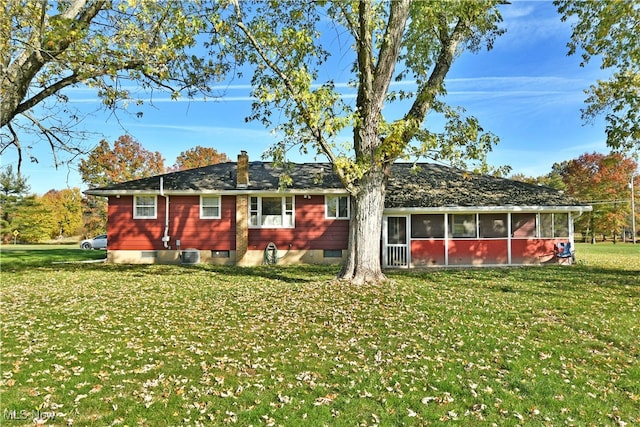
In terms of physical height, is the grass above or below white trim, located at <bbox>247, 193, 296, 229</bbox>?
below

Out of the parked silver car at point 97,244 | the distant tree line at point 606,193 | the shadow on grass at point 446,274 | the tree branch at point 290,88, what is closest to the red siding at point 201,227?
the shadow on grass at point 446,274

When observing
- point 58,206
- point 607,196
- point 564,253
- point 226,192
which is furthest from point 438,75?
point 58,206

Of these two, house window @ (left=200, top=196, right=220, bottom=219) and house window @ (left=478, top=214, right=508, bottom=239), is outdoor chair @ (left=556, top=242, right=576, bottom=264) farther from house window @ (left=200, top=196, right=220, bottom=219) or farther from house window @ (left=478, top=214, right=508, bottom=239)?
house window @ (left=200, top=196, right=220, bottom=219)

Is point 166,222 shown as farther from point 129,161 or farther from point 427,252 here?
point 129,161

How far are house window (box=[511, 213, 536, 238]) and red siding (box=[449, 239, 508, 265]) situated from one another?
814mm

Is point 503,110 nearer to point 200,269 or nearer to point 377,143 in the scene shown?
point 377,143

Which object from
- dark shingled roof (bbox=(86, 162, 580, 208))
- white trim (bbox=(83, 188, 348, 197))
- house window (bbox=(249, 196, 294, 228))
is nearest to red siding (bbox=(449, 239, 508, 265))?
dark shingled roof (bbox=(86, 162, 580, 208))

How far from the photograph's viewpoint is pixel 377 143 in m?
10.6

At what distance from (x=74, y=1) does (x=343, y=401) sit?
8785mm

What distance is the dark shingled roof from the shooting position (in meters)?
16.9

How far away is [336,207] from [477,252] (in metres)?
6.21

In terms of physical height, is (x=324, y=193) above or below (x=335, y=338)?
above

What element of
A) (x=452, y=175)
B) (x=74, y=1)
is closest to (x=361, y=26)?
(x=74, y=1)

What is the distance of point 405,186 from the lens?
737 inches
